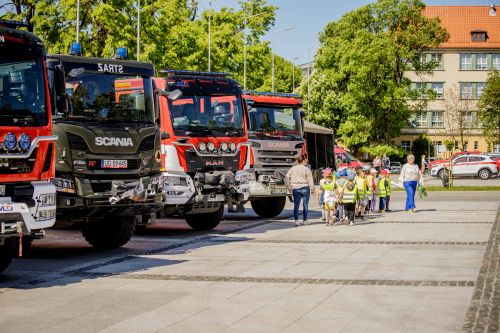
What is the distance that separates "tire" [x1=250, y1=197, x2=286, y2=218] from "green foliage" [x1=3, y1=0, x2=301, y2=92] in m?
22.0

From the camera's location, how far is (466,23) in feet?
330

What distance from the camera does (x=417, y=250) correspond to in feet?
49.6

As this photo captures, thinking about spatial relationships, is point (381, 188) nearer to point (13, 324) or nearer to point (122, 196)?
point (122, 196)

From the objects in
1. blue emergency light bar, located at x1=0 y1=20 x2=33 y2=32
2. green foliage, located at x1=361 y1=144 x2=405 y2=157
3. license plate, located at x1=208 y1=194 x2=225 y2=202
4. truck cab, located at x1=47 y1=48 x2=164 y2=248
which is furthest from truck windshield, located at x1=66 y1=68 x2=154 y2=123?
green foliage, located at x1=361 y1=144 x2=405 y2=157

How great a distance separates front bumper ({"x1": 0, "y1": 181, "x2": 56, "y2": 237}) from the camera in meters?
11.3

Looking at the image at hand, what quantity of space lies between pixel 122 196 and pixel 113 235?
1.80m

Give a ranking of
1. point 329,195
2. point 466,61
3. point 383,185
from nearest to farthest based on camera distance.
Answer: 1. point 329,195
2. point 383,185
3. point 466,61

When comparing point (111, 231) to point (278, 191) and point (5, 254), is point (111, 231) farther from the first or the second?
point (278, 191)

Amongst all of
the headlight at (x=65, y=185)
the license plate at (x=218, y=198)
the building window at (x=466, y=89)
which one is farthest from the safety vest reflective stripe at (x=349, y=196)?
the building window at (x=466, y=89)

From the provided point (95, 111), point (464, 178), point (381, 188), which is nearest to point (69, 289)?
point (95, 111)

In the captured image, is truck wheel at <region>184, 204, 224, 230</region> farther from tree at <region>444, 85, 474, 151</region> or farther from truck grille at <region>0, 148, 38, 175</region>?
tree at <region>444, 85, 474, 151</region>

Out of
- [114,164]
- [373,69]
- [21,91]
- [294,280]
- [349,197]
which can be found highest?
[373,69]

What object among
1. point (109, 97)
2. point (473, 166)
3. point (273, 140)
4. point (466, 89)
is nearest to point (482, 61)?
point (466, 89)

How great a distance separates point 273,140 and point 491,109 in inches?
2555
